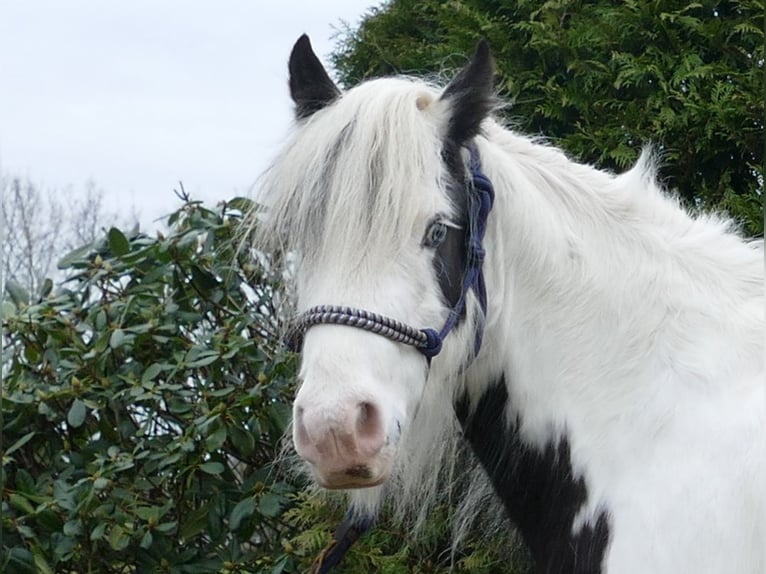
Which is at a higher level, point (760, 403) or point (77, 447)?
point (760, 403)

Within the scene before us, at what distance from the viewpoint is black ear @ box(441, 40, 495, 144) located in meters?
2.25

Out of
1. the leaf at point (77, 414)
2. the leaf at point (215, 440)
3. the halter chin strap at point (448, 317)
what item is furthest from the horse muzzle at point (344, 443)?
the leaf at point (77, 414)

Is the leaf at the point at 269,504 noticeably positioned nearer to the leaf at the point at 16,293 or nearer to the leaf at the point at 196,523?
the leaf at the point at 196,523

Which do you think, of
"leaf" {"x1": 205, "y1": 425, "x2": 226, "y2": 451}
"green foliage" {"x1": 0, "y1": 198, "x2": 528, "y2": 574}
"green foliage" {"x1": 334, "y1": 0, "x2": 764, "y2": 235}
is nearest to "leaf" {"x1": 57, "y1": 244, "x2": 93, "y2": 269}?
"green foliage" {"x1": 0, "y1": 198, "x2": 528, "y2": 574}

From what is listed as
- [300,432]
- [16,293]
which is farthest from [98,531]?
[300,432]

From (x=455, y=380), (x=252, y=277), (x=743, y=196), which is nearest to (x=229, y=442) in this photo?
(x=252, y=277)

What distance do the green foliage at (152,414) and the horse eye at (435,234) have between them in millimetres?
1162

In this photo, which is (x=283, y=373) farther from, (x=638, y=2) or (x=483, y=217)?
(x=638, y=2)

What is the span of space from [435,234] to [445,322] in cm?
19

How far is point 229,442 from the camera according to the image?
3475mm

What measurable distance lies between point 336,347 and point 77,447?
204 cm

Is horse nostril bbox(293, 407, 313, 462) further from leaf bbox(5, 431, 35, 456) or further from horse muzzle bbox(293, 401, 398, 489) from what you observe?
leaf bbox(5, 431, 35, 456)

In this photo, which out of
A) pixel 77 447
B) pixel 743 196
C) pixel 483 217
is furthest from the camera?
pixel 77 447

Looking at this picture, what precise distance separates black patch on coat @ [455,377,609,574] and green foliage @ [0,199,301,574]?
3.49 ft
